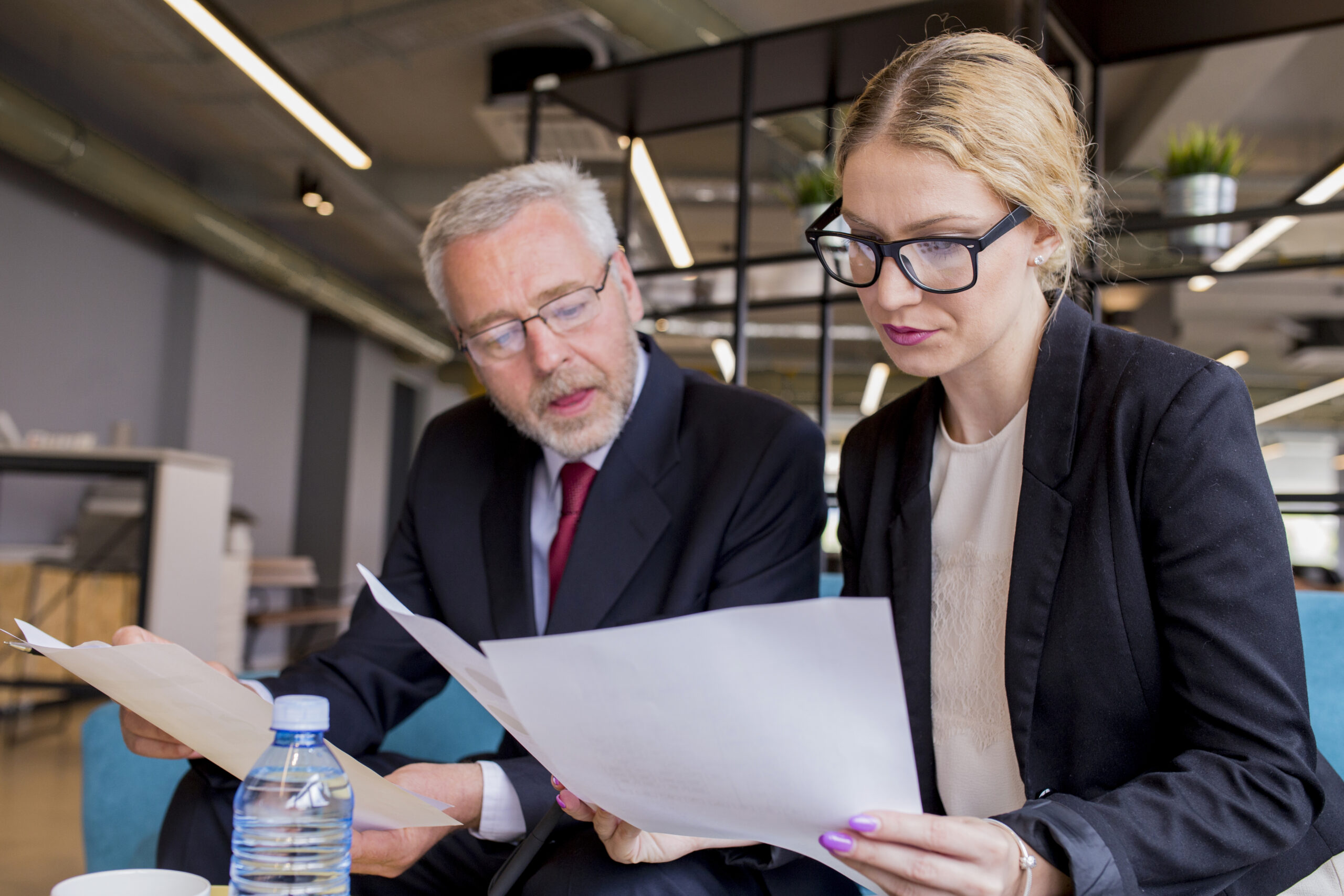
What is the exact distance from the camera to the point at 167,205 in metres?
6.44

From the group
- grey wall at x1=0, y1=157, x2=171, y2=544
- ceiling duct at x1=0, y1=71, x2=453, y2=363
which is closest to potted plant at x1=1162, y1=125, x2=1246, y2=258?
ceiling duct at x1=0, y1=71, x2=453, y2=363

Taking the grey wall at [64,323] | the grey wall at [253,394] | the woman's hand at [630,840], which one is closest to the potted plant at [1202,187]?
the woman's hand at [630,840]

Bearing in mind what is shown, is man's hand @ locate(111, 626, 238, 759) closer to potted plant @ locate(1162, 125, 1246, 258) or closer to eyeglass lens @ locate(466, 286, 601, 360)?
eyeglass lens @ locate(466, 286, 601, 360)

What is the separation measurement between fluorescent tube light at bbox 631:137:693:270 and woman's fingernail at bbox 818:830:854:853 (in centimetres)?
273

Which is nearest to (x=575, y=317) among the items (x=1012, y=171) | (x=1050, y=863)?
(x=1012, y=171)

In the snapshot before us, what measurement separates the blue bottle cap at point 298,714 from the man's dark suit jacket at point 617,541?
59 cm

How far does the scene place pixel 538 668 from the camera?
651mm

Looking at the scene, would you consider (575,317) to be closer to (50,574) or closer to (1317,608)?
(1317,608)

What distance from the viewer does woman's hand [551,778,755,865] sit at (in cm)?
91

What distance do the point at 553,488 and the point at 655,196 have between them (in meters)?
2.92

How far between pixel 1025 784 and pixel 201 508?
183 inches

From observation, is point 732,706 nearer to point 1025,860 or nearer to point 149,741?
point 1025,860

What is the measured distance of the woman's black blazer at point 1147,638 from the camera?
2.74 ft

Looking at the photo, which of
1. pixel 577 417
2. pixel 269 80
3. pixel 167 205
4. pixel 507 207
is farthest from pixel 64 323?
pixel 577 417
